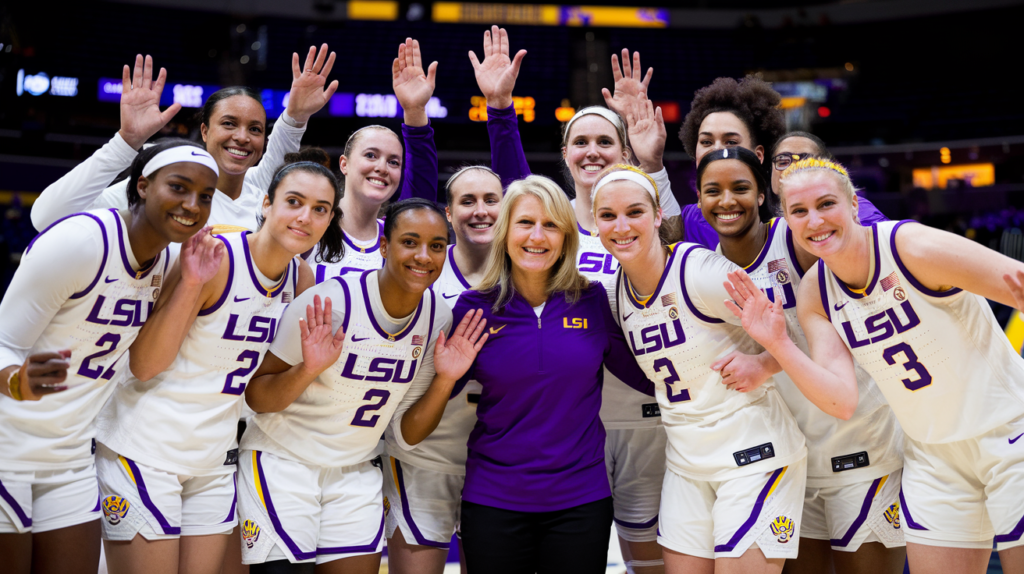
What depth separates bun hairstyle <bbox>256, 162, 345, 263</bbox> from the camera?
361 cm

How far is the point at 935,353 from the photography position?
10.2 feet

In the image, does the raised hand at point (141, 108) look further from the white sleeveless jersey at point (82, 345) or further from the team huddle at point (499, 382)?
the white sleeveless jersey at point (82, 345)

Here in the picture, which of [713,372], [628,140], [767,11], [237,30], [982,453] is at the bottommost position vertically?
[982,453]

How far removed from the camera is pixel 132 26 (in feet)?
62.8

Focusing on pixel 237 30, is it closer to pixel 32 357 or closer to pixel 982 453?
pixel 32 357

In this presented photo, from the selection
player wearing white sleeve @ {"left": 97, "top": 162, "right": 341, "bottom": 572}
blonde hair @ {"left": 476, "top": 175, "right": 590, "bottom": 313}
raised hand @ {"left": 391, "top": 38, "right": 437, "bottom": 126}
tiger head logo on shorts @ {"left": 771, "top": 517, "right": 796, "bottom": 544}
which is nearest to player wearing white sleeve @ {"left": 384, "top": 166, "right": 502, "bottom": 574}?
blonde hair @ {"left": 476, "top": 175, "right": 590, "bottom": 313}

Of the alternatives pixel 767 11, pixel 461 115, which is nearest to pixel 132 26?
pixel 461 115

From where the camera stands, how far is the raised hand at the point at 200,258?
10.6 feet

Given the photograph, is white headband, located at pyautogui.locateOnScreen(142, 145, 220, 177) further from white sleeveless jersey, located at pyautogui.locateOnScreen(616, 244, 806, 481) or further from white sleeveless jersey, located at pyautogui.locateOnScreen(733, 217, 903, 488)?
white sleeveless jersey, located at pyautogui.locateOnScreen(733, 217, 903, 488)

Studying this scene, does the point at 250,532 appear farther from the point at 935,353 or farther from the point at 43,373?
the point at 935,353

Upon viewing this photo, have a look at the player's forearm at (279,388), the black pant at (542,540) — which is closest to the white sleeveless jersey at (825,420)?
the black pant at (542,540)

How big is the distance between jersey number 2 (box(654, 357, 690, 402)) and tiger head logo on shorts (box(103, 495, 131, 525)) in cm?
232

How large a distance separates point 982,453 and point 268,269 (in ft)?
10.1

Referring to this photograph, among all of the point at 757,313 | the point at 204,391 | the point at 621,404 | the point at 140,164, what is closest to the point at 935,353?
the point at 757,313
